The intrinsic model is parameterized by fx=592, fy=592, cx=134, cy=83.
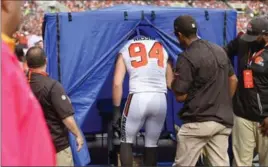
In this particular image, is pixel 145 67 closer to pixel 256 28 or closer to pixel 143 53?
pixel 143 53

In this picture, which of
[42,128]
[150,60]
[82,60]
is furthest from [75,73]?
[42,128]

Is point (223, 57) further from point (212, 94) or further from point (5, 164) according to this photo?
point (5, 164)

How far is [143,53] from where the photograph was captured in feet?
19.2

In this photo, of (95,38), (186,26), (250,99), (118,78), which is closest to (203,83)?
(186,26)

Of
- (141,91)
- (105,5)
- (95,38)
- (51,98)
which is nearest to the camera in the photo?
(51,98)

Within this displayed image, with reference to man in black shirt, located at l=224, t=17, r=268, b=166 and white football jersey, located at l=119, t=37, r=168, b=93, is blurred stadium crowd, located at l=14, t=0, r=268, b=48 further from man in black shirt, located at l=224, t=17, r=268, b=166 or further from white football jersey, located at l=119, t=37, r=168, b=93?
man in black shirt, located at l=224, t=17, r=268, b=166

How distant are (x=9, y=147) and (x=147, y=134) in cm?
439

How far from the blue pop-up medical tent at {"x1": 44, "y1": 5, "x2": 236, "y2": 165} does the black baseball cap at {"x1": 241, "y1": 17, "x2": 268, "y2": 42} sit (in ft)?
2.51

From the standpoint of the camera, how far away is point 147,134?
235 inches

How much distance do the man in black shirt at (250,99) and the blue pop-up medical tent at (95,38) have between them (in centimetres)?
61

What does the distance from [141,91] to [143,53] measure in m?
0.38

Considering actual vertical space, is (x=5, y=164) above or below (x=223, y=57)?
above

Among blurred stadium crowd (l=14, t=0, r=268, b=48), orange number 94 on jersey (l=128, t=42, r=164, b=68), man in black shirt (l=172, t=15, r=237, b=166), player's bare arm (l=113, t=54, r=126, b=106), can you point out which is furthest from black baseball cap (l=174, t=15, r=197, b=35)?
blurred stadium crowd (l=14, t=0, r=268, b=48)

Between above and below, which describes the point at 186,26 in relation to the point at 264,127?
above
